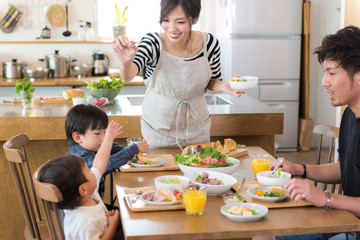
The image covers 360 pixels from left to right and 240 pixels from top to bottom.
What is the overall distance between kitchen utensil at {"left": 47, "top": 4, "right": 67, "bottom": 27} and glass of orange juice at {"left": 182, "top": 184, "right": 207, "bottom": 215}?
4.96 meters

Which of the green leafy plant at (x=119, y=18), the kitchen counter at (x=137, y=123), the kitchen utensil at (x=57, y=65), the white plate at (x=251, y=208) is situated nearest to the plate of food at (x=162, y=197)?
the white plate at (x=251, y=208)

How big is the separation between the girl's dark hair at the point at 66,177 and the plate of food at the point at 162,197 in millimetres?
225

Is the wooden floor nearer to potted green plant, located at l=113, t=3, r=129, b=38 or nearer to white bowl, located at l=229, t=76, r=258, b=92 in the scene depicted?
white bowl, located at l=229, t=76, r=258, b=92

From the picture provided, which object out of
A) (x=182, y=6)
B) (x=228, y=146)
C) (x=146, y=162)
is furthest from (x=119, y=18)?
(x=146, y=162)

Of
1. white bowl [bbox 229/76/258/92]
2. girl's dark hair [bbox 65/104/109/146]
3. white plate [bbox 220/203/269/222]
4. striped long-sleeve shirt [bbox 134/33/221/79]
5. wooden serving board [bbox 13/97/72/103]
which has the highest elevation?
striped long-sleeve shirt [bbox 134/33/221/79]

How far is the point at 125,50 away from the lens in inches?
93.4

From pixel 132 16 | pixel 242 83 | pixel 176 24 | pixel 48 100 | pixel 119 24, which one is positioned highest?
pixel 132 16

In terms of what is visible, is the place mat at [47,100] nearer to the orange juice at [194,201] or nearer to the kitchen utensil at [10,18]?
the orange juice at [194,201]

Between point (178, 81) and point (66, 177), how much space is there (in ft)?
3.40

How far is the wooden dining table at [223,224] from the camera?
1558 mm

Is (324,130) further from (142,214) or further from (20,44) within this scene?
(20,44)

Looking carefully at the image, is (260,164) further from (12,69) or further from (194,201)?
(12,69)

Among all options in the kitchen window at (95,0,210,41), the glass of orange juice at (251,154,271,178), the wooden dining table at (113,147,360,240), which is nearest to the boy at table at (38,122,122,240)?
the wooden dining table at (113,147,360,240)

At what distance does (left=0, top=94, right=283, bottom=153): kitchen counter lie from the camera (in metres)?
3.27
